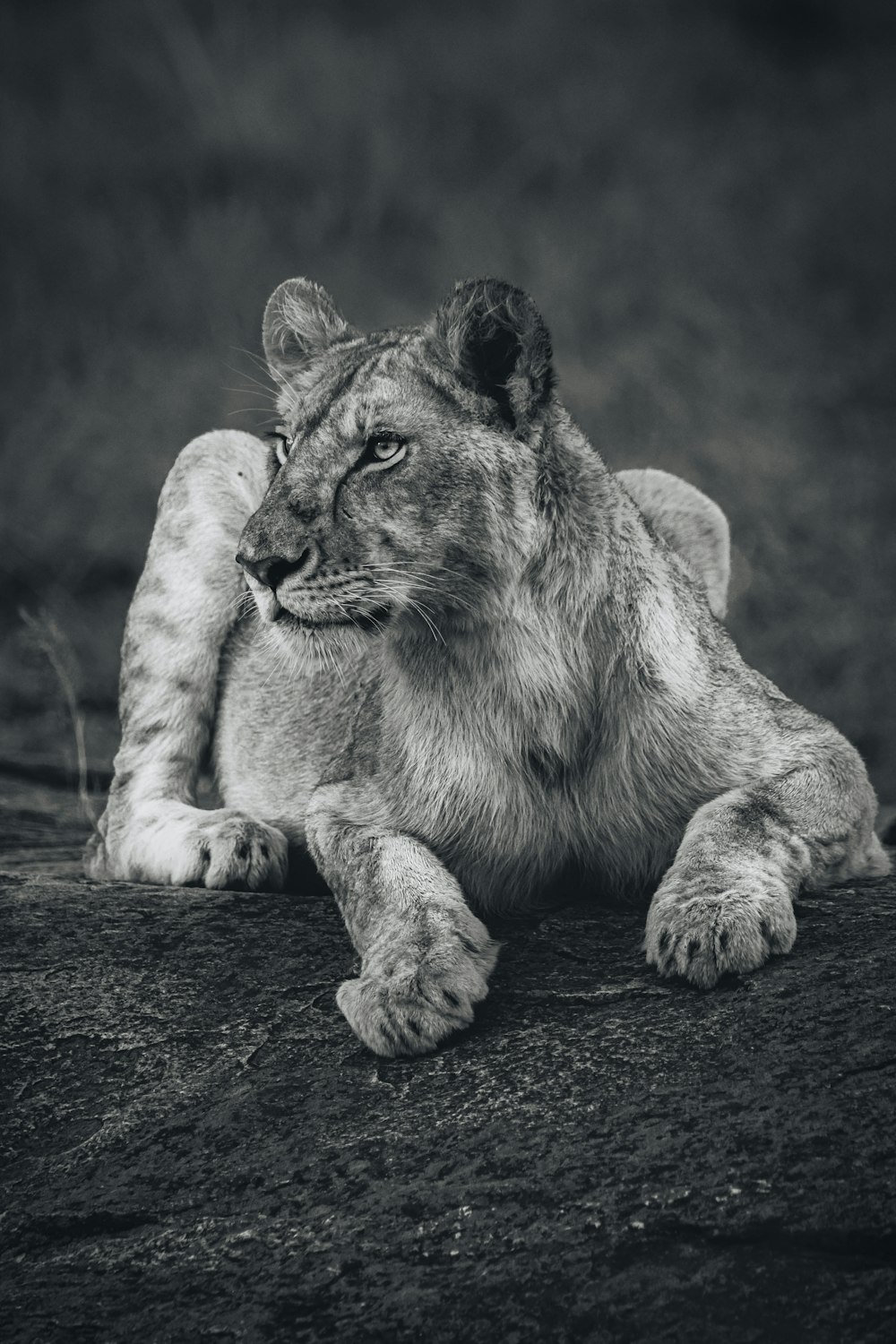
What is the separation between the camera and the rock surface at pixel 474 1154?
2211 millimetres

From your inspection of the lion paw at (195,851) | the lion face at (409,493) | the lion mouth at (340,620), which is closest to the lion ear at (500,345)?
the lion face at (409,493)

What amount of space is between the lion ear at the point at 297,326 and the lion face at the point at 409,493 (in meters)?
0.64

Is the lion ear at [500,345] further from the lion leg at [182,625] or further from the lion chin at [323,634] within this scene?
the lion leg at [182,625]

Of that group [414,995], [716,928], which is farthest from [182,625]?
[716,928]

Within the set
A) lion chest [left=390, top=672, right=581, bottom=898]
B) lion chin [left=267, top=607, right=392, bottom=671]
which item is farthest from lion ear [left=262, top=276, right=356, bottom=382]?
lion chest [left=390, top=672, right=581, bottom=898]

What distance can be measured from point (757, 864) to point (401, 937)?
845 millimetres

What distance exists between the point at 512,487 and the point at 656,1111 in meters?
1.66

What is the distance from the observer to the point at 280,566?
11.3ft

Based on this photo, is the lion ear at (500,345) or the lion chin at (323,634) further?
the lion ear at (500,345)

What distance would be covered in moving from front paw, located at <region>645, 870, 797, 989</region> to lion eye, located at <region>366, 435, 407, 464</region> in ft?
4.21

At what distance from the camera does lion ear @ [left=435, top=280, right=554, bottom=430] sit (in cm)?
359

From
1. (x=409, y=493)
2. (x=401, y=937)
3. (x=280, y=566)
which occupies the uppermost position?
(x=409, y=493)

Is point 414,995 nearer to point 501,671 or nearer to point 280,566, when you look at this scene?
point 501,671

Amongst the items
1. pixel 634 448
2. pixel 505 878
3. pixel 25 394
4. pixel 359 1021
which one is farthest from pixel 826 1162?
pixel 25 394
